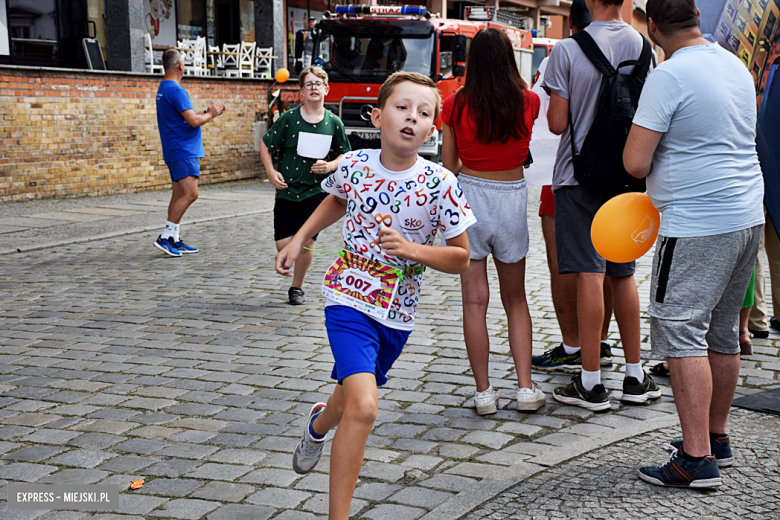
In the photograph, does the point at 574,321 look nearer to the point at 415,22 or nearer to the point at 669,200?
the point at 669,200

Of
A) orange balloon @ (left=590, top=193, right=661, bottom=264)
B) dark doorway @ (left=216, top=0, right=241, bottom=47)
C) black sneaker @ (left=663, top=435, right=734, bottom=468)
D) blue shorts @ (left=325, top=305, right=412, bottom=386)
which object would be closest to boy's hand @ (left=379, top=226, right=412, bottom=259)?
blue shorts @ (left=325, top=305, right=412, bottom=386)

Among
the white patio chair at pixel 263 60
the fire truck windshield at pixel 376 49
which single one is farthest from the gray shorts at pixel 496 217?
the white patio chair at pixel 263 60

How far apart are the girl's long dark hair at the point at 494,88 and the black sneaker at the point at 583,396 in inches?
52.7

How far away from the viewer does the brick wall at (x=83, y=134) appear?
12.6 m

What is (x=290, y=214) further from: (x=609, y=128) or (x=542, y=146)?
(x=609, y=128)

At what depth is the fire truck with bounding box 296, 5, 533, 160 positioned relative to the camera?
53.5 ft

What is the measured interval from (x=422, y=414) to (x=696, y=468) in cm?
139

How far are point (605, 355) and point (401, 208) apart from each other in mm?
2649

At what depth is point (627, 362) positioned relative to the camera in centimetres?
455

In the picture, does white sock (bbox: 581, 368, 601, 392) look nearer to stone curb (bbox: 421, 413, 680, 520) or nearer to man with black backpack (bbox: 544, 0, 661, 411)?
man with black backpack (bbox: 544, 0, 661, 411)

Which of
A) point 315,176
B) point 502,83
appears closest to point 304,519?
point 502,83

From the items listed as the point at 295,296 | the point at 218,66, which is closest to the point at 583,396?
the point at 295,296

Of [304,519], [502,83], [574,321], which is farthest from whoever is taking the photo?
[574,321]

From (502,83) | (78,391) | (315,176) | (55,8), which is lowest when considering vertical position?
(78,391)
